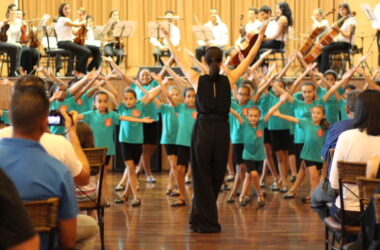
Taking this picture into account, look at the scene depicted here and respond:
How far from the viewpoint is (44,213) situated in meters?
3.13

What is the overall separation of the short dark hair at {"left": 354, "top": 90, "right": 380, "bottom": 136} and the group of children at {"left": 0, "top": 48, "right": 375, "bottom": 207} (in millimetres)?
3399

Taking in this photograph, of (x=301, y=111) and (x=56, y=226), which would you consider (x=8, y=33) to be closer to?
(x=301, y=111)

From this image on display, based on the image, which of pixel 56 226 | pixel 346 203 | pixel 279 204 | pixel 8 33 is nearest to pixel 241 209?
pixel 279 204

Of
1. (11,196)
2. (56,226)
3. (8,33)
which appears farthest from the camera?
(8,33)

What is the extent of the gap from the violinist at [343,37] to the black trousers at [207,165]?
23.0 feet

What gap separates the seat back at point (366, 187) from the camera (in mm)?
4094

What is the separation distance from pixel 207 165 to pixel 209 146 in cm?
17

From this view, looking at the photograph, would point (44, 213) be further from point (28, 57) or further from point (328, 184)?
point (28, 57)

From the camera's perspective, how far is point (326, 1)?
1675 centimetres

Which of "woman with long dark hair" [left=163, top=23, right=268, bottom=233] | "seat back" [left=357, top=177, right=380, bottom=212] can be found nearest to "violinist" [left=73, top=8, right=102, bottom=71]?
"woman with long dark hair" [left=163, top=23, right=268, bottom=233]

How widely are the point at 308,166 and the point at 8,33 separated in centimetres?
694

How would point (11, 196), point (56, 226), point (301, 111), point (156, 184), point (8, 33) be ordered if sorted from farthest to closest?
point (8, 33), point (156, 184), point (301, 111), point (56, 226), point (11, 196)

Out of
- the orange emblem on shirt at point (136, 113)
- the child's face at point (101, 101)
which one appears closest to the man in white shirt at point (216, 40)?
the orange emblem on shirt at point (136, 113)

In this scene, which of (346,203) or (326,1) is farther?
(326,1)
